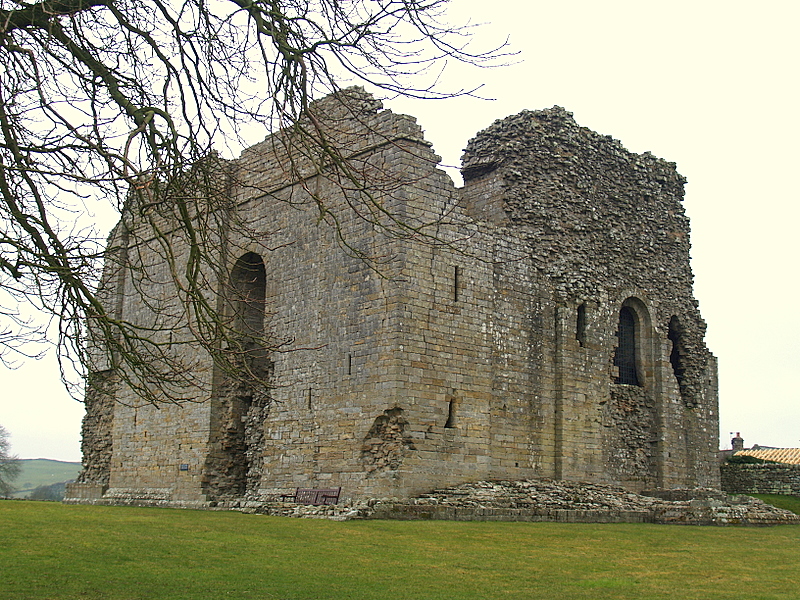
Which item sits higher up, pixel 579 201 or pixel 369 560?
pixel 579 201

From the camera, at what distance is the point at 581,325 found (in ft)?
66.4

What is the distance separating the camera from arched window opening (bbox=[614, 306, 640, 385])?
2175 centimetres

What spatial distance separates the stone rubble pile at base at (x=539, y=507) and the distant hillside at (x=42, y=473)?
6612cm

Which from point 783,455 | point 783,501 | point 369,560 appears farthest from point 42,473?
point 369,560

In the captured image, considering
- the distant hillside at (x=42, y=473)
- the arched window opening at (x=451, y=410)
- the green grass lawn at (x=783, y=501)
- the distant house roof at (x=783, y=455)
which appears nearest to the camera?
the arched window opening at (x=451, y=410)

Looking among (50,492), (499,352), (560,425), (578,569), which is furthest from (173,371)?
(50,492)

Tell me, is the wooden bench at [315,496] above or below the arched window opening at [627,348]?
below

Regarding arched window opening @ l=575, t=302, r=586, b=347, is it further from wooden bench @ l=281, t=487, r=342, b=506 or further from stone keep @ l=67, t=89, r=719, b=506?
wooden bench @ l=281, t=487, r=342, b=506

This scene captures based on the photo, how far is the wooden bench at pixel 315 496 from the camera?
17.0 m

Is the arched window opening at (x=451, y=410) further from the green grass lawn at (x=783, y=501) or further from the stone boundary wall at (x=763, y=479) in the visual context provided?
the stone boundary wall at (x=763, y=479)

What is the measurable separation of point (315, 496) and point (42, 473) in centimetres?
8556

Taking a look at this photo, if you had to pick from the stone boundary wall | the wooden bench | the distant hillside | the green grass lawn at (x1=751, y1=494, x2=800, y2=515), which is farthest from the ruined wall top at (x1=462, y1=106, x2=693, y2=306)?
the distant hillside

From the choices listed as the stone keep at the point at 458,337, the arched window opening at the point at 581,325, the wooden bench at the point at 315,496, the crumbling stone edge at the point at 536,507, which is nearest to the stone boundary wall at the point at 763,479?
the stone keep at the point at 458,337

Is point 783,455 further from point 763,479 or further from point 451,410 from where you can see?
point 451,410
